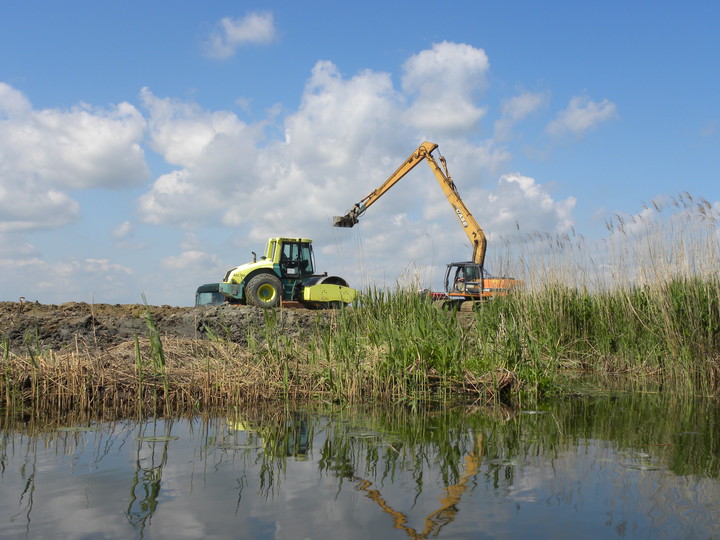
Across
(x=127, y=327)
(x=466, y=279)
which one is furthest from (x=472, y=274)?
(x=127, y=327)

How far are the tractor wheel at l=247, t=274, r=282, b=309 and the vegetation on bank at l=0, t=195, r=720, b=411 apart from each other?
7.61 meters

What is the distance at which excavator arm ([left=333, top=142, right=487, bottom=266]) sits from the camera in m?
18.6

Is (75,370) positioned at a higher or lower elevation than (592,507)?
higher

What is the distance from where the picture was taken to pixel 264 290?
650 inches

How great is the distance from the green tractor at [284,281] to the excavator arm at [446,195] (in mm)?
3101

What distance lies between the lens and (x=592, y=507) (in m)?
3.10

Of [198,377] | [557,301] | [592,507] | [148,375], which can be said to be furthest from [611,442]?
[557,301]

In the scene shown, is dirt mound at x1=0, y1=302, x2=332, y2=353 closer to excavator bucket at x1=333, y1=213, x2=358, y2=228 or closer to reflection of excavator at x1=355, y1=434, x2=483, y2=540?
reflection of excavator at x1=355, y1=434, x2=483, y2=540

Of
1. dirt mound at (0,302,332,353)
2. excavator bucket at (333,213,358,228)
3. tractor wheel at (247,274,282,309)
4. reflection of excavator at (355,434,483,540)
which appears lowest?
reflection of excavator at (355,434,483,540)

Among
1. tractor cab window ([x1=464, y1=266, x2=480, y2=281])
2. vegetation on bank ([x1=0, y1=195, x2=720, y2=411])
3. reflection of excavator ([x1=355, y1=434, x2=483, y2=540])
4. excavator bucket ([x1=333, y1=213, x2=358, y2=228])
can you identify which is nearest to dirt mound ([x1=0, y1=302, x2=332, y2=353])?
vegetation on bank ([x1=0, y1=195, x2=720, y2=411])

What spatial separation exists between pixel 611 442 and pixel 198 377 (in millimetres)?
3880

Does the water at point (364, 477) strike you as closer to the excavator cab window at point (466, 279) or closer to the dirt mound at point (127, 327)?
the dirt mound at point (127, 327)

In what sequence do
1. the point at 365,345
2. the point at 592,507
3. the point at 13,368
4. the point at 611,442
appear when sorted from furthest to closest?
the point at 365,345, the point at 13,368, the point at 611,442, the point at 592,507

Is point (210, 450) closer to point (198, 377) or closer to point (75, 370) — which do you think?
point (198, 377)
